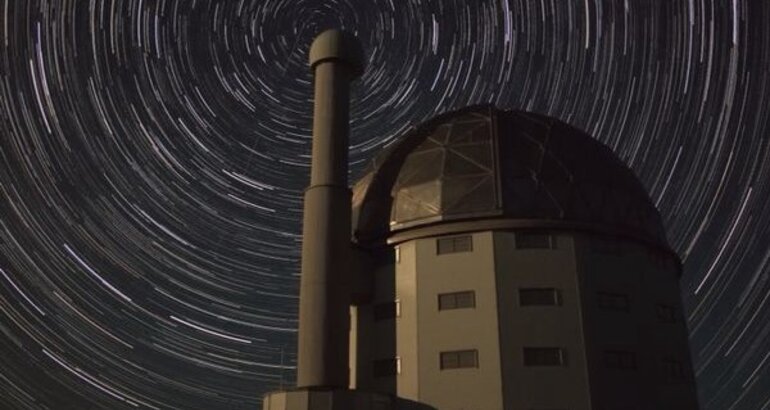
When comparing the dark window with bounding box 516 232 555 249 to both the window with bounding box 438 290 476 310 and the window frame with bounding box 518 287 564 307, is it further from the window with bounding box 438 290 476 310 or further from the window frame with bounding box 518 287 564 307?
the window with bounding box 438 290 476 310

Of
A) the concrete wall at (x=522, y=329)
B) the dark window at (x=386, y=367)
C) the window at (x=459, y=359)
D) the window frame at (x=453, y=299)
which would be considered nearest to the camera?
the concrete wall at (x=522, y=329)

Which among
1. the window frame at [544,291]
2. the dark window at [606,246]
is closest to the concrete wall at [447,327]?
the window frame at [544,291]

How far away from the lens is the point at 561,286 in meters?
28.7

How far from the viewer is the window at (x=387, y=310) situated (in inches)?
1187

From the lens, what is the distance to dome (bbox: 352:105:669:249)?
99.0 feet

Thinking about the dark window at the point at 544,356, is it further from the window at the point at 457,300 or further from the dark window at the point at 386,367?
the dark window at the point at 386,367

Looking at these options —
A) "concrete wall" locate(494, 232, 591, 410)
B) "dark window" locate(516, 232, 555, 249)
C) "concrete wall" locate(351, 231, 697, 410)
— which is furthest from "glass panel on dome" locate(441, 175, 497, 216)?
"dark window" locate(516, 232, 555, 249)

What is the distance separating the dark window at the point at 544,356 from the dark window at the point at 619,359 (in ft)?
6.80

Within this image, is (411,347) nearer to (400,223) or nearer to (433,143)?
(400,223)

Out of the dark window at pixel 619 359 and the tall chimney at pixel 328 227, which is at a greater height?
the tall chimney at pixel 328 227

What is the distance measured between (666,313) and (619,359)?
4.59 metres

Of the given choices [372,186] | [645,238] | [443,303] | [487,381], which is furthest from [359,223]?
[645,238]

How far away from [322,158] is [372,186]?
3.96m

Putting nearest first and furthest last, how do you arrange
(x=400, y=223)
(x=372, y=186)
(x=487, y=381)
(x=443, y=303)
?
(x=487, y=381) < (x=443, y=303) < (x=400, y=223) < (x=372, y=186)
